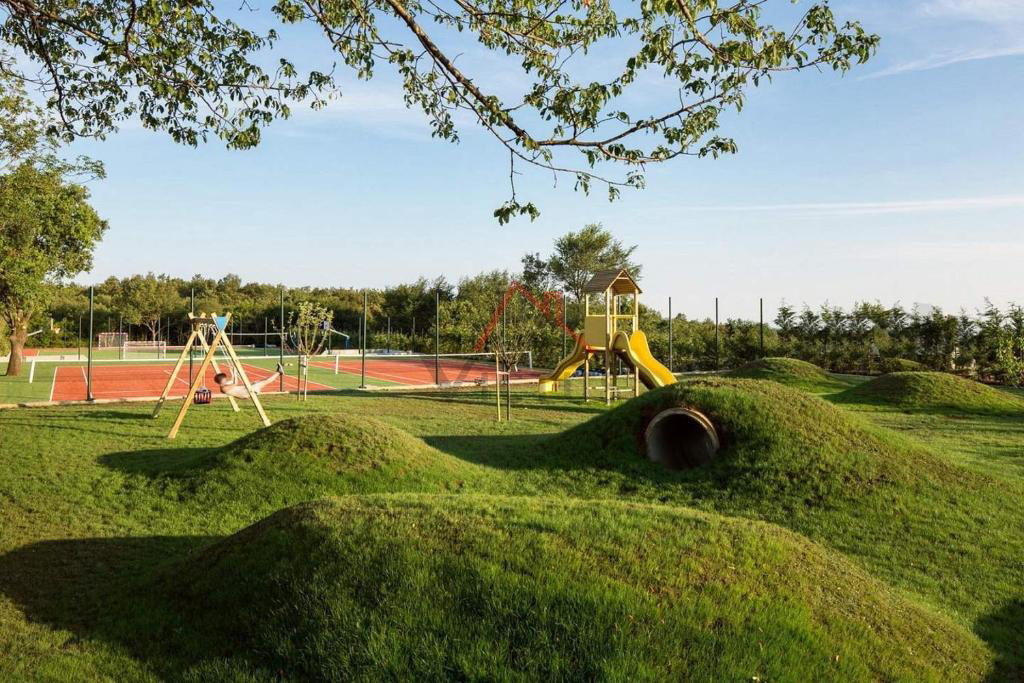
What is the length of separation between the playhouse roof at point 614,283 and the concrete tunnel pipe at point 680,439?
8.59m

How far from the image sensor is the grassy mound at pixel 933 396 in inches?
704

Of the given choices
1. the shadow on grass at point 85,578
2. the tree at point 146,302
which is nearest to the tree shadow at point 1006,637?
the shadow on grass at point 85,578

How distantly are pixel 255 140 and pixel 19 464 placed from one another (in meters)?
5.75

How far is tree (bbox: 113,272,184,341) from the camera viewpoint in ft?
152

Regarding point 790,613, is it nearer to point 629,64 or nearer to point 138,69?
point 629,64

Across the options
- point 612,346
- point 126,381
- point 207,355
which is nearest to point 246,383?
point 207,355

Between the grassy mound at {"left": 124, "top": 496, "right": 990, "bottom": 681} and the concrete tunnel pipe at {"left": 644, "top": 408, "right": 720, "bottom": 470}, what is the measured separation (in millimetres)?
4315

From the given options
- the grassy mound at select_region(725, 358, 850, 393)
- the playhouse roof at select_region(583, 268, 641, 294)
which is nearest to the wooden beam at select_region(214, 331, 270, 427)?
the playhouse roof at select_region(583, 268, 641, 294)

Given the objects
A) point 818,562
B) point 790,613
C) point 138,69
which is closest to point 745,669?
point 790,613

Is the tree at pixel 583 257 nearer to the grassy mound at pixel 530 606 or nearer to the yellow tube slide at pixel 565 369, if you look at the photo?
the yellow tube slide at pixel 565 369

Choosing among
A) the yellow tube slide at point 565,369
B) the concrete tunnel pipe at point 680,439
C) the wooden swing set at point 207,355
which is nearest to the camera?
the concrete tunnel pipe at point 680,439

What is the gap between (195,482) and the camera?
8.39m

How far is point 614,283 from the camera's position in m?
20.3

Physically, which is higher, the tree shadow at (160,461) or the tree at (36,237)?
the tree at (36,237)
